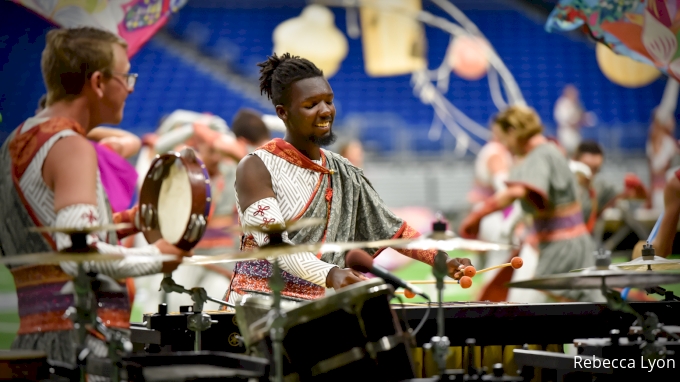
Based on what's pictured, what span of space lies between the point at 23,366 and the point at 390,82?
58.3ft

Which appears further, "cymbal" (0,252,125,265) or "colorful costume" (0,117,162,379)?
"colorful costume" (0,117,162,379)

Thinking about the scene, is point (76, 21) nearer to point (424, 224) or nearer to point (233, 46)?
point (424, 224)

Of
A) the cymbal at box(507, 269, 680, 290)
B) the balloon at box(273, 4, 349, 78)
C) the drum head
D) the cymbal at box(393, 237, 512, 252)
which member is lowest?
the cymbal at box(507, 269, 680, 290)

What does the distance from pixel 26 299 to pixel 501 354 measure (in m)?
2.02

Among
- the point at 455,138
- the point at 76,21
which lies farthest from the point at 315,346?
the point at 455,138

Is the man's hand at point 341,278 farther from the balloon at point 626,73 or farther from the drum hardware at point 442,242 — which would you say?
the balloon at point 626,73

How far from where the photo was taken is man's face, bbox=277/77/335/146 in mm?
3699

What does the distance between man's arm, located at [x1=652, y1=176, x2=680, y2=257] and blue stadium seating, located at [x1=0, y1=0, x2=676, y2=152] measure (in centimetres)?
1447

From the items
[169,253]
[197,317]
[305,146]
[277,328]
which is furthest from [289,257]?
[277,328]

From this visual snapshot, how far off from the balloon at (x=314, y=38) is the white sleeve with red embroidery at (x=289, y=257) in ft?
47.7

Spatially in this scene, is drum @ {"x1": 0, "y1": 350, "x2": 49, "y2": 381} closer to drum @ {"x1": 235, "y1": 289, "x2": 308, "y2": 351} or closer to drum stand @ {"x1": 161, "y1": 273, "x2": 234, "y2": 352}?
drum @ {"x1": 235, "y1": 289, "x2": 308, "y2": 351}

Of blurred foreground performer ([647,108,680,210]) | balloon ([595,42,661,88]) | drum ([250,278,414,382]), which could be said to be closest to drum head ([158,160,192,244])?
drum ([250,278,414,382])

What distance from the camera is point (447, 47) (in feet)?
65.7

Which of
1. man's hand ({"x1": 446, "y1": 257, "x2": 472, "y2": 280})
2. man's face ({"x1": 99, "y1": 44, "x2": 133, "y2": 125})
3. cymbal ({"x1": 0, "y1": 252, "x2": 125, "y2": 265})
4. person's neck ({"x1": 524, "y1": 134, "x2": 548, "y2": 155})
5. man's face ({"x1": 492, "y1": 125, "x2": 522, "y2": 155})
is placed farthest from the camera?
man's face ({"x1": 492, "y1": 125, "x2": 522, "y2": 155})
